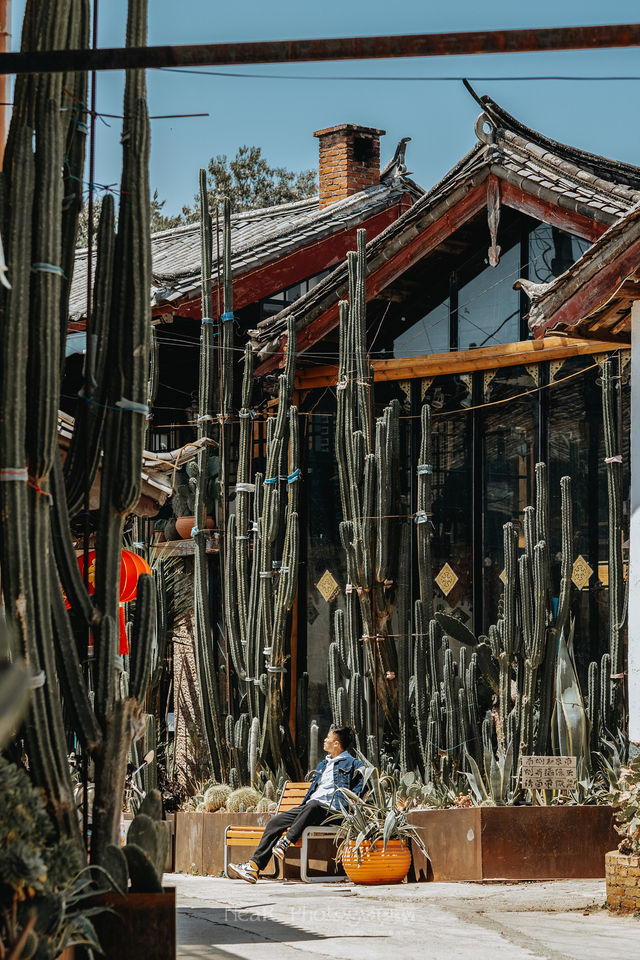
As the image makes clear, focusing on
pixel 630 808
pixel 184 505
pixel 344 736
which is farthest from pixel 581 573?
pixel 184 505

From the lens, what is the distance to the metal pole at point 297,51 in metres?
4.73

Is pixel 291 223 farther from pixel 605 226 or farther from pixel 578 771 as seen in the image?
pixel 578 771

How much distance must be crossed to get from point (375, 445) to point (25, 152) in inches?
302

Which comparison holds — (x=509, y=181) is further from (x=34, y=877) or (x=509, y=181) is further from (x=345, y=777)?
(x=34, y=877)

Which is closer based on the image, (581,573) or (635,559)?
(635,559)

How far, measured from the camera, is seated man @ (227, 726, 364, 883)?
10.6m

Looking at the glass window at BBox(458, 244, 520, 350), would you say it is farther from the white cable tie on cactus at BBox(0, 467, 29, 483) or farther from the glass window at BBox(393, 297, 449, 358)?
the white cable tie on cactus at BBox(0, 467, 29, 483)

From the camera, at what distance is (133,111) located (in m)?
6.05

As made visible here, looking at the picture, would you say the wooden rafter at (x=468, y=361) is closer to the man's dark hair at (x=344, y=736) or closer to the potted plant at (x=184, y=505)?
the potted plant at (x=184, y=505)

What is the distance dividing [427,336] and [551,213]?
2.08 meters

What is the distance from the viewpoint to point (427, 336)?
14.7 m

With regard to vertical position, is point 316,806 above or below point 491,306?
below

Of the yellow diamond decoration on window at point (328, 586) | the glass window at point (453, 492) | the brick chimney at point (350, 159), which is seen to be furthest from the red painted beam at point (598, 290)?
the brick chimney at point (350, 159)

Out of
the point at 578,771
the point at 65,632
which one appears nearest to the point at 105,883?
the point at 65,632
